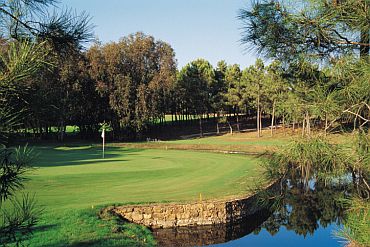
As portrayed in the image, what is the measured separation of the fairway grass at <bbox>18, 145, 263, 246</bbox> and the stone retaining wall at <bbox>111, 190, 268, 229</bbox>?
20.4 inches

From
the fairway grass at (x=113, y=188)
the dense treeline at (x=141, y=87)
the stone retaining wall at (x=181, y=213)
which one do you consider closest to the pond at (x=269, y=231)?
the stone retaining wall at (x=181, y=213)

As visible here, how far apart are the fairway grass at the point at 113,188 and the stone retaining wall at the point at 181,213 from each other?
1.70 feet

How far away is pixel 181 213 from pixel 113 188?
4.14m

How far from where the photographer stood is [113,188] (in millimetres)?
16703

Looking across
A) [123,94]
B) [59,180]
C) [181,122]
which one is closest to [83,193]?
[59,180]

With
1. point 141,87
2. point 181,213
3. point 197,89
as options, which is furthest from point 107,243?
point 197,89

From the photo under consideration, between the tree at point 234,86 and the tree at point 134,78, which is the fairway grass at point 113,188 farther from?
the tree at point 234,86

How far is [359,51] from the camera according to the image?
3900 mm

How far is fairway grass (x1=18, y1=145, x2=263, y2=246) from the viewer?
11.4 meters

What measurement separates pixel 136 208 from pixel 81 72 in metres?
33.6

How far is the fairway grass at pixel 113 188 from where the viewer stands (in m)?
11.4

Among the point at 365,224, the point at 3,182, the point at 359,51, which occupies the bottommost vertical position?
the point at 365,224

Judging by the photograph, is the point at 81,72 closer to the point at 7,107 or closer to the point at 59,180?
the point at 59,180

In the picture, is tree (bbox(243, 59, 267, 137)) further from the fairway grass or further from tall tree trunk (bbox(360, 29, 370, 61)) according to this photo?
tall tree trunk (bbox(360, 29, 370, 61))
